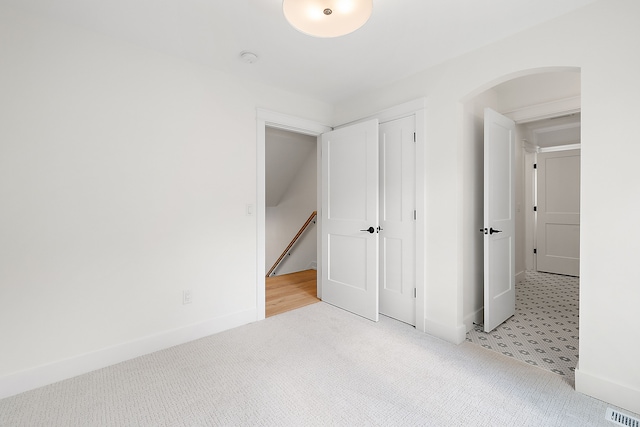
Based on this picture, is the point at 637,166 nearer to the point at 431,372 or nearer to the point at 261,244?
the point at 431,372

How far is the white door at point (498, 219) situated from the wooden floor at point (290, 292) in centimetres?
190

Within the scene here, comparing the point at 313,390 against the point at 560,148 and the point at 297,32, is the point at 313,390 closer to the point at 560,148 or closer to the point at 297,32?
the point at 297,32

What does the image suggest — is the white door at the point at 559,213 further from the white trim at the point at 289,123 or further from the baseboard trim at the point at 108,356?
the baseboard trim at the point at 108,356

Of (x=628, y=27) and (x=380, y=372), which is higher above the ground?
(x=628, y=27)

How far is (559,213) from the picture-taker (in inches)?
183

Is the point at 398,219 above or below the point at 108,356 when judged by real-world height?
above

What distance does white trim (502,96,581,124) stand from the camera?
110 inches

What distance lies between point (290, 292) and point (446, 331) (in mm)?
2037

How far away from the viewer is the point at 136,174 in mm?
2238

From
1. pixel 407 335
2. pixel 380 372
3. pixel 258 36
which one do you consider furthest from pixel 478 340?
pixel 258 36

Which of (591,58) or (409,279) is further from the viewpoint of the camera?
(409,279)

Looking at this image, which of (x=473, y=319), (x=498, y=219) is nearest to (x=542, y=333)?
(x=473, y=319)

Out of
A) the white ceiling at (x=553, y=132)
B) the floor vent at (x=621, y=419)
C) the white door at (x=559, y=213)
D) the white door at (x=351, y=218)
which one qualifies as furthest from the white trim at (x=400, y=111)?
the white door at (x=559, y=213)

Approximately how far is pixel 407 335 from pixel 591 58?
237 centimetres
